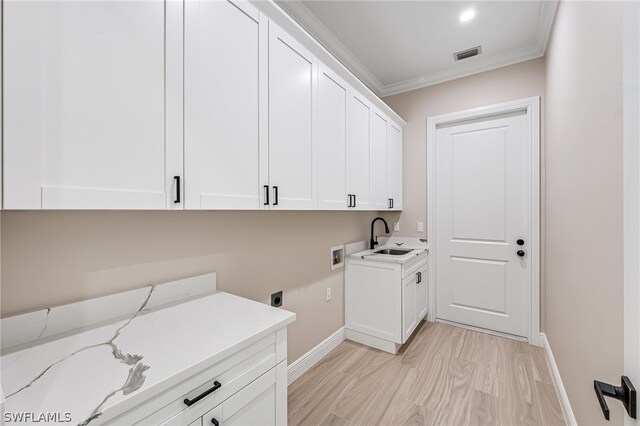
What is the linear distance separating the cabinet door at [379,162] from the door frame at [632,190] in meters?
1.91

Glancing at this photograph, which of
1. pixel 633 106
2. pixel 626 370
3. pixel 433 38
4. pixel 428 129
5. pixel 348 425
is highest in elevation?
pixel 433 38

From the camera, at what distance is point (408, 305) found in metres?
2.53

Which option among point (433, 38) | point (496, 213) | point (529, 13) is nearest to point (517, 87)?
point (529, 13)

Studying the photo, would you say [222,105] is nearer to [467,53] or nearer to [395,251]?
[395,251]

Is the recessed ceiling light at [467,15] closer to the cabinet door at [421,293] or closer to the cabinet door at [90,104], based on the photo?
the cabinet door at [90,104]

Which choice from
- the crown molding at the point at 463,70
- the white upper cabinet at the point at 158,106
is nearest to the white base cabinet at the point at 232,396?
the white upper cabinet at the point at 158,106

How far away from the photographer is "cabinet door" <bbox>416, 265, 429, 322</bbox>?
2.80 m

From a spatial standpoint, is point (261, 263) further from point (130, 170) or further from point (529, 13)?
point (529, 13)

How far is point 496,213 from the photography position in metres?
2.80

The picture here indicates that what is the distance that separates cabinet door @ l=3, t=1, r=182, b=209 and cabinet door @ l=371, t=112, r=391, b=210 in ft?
6.08

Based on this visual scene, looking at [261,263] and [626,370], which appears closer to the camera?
[626,370]

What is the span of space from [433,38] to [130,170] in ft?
8.57

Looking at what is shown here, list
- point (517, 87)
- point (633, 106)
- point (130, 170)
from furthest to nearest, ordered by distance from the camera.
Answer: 1. point (517, 87)
2. point (130, 170)
3. point (633, 106)
